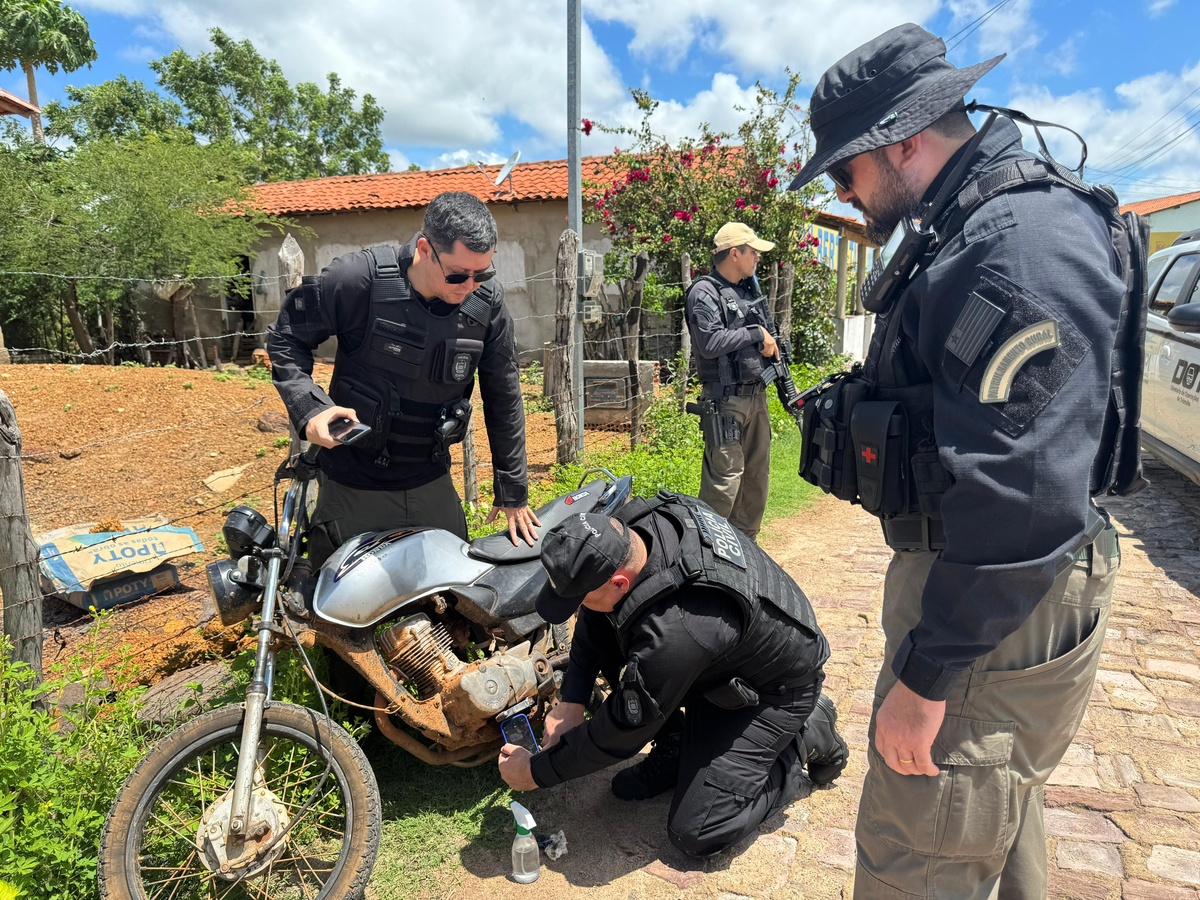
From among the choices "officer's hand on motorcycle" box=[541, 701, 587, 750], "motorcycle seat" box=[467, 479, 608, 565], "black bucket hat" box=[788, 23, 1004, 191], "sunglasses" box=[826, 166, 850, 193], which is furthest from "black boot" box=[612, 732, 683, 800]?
"black bucket hat" box=[788, 23, 1004, 191]

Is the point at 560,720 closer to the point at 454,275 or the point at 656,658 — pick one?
the point at 656,658

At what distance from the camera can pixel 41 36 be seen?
2462 cm

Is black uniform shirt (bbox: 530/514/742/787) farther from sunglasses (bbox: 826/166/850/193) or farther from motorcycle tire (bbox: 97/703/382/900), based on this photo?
sunglasses (bbox: 826/166/850/193)

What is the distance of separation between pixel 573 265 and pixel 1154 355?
459 cm

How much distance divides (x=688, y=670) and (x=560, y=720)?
611mm

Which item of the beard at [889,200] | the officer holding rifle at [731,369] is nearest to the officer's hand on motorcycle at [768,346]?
the officer holding rifle at [731,369]

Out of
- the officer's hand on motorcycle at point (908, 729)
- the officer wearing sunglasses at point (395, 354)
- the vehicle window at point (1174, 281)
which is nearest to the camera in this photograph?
the officer's hand on motorcycle at point (908, 729)

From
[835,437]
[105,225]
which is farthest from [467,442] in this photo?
[105,225]

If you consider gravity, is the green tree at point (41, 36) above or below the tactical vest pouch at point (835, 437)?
above

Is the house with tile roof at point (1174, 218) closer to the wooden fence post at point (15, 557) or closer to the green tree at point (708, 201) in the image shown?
the green tree at point (708, 201)

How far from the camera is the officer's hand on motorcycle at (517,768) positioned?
240 cm

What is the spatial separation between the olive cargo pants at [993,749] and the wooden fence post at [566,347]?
4761mm

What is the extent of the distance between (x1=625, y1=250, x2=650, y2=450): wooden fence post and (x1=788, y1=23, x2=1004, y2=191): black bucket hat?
521 centimetres

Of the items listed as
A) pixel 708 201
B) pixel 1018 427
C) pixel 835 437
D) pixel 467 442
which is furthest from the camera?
pixel 708 201
